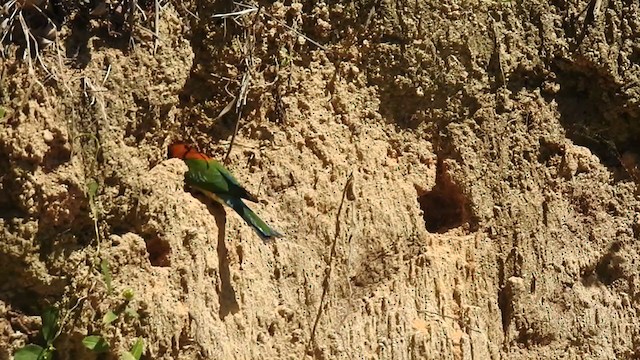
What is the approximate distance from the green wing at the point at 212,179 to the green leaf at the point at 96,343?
0.62m

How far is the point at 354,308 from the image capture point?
371 centimetres

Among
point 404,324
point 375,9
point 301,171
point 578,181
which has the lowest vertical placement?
point 404,324

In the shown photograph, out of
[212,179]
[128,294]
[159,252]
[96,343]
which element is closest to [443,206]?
[212,179]

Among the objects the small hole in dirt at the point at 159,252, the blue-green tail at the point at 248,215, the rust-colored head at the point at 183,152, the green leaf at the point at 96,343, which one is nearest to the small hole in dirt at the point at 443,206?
the blue-green tail at the point at 248,215

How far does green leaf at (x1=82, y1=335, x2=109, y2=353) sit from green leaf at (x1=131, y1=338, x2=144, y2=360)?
3.2 inches

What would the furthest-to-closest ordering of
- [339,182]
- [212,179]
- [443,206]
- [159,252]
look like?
[443,206], [339,182], [212,179], [159,252]

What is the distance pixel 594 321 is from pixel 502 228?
1.81ft

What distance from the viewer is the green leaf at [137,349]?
3.15 m

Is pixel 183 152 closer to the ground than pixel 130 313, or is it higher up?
higher up

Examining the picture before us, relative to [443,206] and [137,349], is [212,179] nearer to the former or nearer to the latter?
Result: [137,349]

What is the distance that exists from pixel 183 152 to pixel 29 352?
0.86m

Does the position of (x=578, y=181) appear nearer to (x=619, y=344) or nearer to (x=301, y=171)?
(x=619, y=344)

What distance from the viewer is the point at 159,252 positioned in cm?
332

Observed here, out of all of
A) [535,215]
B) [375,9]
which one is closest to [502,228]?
[535,215]
